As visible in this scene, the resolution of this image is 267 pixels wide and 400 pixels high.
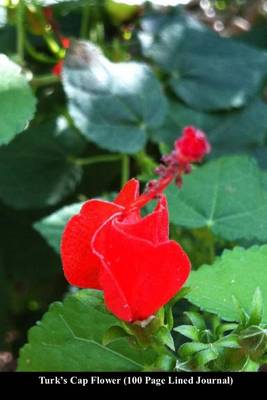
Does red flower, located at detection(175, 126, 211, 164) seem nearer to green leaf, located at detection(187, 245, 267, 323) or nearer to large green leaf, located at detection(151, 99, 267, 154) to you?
green leaf, located at detection(187, 245, 267, 323)

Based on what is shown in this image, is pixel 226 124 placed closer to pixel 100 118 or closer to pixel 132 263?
pixel 100 118

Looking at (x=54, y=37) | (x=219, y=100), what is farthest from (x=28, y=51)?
(x=219, y=100)

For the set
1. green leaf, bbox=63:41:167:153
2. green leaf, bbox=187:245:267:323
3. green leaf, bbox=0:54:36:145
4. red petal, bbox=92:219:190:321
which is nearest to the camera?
red petal, bbox=92:219:190:321

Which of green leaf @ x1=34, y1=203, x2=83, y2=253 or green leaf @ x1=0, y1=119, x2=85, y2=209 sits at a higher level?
green leaf @ x1=34, y1=203, x2=83, y2=253

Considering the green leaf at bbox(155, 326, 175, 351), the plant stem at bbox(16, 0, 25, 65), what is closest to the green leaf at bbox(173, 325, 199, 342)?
the green leaf at bbox(155, 326, 175, 351)

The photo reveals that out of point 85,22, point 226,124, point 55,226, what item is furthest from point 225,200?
point 85,22
